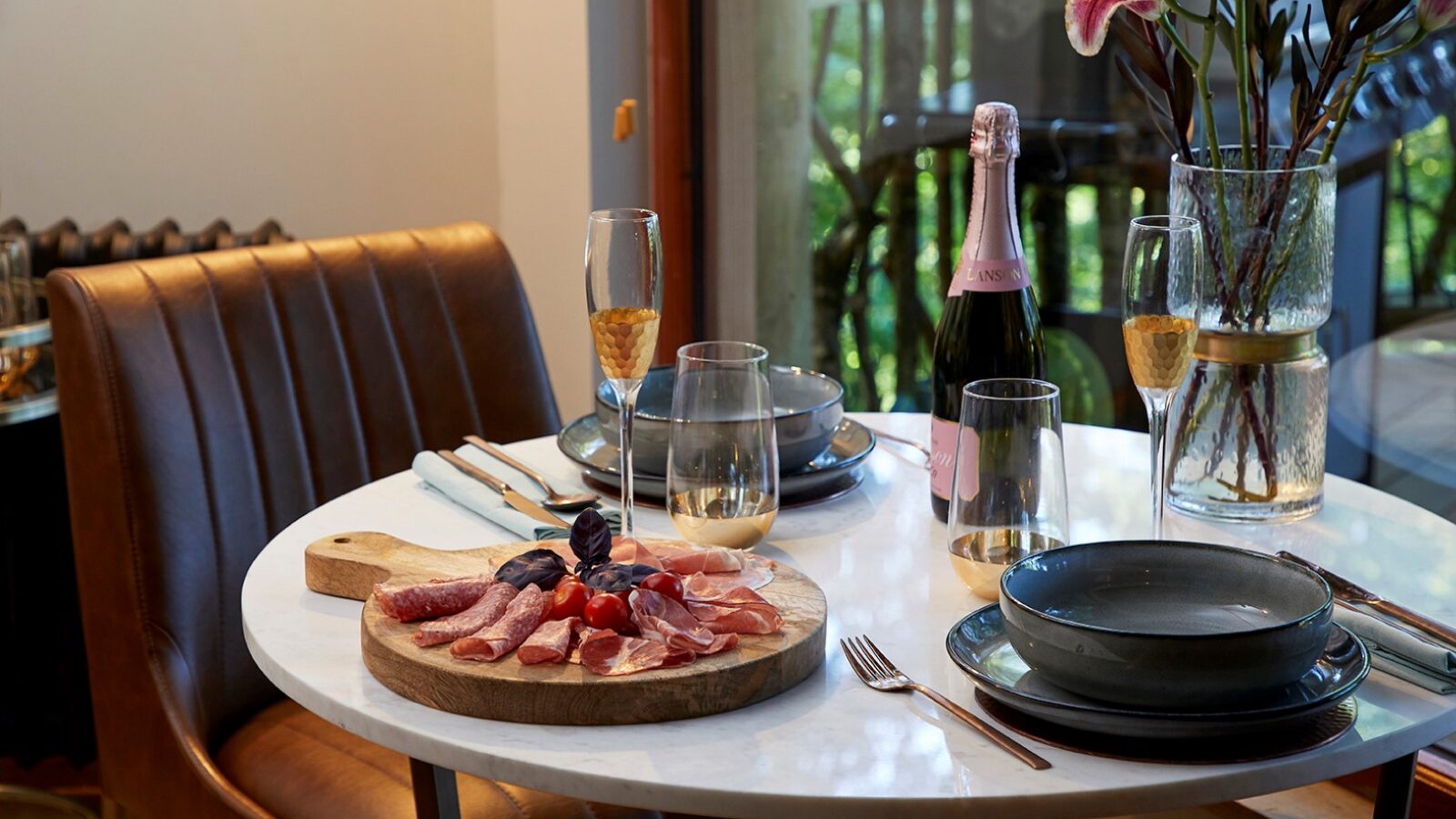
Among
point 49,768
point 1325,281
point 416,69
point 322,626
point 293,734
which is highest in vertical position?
point 416,69

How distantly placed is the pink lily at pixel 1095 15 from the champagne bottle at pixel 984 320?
0.31ft

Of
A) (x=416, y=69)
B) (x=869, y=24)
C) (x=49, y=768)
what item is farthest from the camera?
(x=416, y=69)

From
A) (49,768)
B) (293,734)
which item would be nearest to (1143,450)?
(293,734)

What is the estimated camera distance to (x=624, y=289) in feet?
3.75

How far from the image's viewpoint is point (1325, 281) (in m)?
1.22

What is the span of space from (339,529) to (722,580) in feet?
1.34

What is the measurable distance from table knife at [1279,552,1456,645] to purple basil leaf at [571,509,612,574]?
453 mm

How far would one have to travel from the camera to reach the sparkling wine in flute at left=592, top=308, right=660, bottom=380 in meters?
1.13

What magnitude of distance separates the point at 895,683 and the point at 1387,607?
0.35m

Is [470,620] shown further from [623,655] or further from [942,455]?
[942,455]

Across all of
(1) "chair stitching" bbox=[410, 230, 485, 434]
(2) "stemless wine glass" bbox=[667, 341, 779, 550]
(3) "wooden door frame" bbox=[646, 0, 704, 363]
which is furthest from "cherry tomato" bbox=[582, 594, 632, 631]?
(3) "wooden door frame" bbox=[646, 0, 704, 363]

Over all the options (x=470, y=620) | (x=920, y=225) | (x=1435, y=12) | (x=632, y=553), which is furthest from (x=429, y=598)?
(x=920, y=225)

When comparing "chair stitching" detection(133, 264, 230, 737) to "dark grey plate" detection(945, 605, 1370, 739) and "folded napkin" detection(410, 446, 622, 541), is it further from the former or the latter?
"dark grey plate" detection(945, 605, 1370, 739)

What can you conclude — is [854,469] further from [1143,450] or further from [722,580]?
[722,580]
